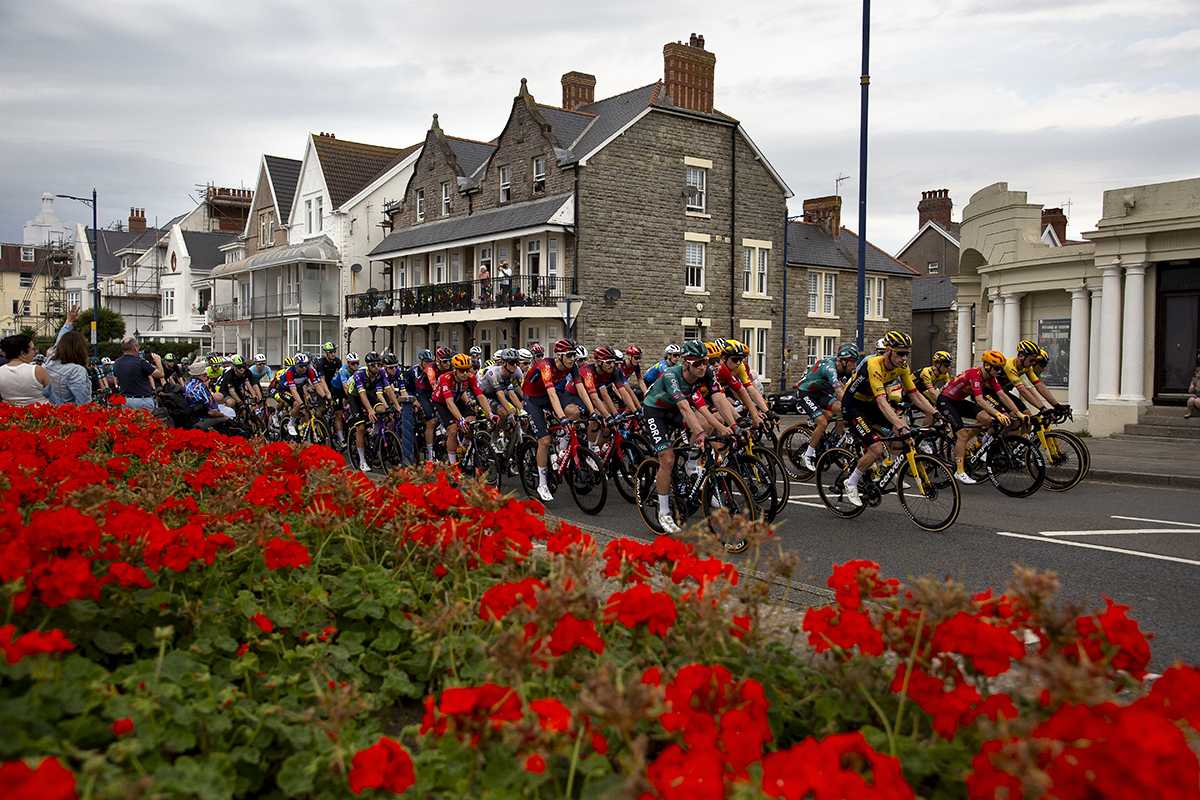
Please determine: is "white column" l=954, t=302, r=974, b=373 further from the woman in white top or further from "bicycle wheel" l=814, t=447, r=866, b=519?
the woman in white top

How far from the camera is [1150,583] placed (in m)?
6.67

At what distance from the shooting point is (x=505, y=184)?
3541 cm

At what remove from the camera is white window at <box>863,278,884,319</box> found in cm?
4147

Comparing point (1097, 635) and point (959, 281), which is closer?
point (1097, 635)

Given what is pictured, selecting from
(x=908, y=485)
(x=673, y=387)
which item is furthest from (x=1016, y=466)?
(x=673, y=387)

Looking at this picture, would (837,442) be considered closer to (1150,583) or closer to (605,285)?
(1150,583)

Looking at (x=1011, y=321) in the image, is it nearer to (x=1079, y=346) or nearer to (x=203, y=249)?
(x=1079, y=346)

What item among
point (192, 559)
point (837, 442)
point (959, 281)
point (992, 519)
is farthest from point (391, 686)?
point (959, 281)

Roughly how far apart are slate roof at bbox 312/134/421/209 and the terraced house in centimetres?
848

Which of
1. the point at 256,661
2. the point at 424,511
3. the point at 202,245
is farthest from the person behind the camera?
the point at 202,245

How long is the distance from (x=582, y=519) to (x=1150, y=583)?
538cm

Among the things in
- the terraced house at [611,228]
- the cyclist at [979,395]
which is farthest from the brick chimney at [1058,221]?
the cyclist at [979,395]

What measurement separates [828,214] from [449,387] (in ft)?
113

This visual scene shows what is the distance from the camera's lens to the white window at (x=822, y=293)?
127 feet
